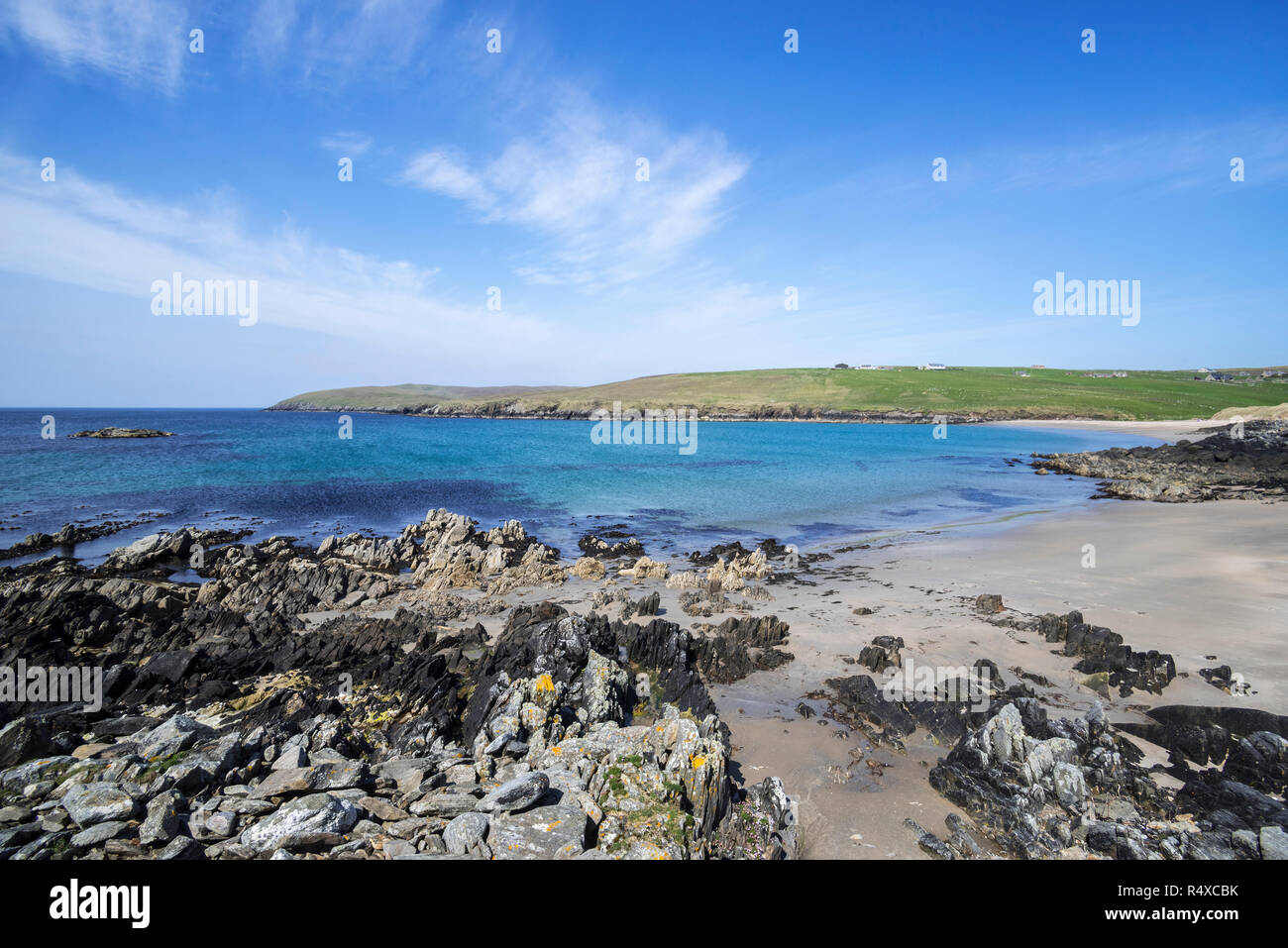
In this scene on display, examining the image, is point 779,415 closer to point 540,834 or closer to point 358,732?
point 358,732

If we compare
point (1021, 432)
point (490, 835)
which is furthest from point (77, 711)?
point (1021, 432)

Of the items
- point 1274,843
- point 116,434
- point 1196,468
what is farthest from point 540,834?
point 116,434

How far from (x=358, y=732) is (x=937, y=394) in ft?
522

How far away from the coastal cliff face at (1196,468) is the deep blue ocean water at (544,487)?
11.9 feet

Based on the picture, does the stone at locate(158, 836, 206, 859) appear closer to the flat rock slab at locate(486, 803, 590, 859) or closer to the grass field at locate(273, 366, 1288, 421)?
the flat rock slab at locate(486, 803, 590, 859)

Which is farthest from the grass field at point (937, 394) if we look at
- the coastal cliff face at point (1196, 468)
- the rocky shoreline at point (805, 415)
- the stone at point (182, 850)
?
the stone at point (182, 850)

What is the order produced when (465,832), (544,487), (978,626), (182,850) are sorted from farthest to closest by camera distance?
(544,487), (978,626), (465,832), (182,850)

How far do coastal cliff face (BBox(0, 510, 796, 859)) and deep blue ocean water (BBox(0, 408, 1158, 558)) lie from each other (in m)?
11.6

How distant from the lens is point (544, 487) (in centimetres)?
4500

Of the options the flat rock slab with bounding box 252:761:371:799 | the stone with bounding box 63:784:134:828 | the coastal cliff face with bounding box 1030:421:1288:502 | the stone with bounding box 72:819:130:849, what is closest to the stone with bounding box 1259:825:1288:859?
the flat rock slab with bounding box 252:761:371:799

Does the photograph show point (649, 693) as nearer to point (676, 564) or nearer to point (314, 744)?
point (314, 744)

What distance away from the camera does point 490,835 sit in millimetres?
5922

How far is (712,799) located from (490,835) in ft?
8.99
